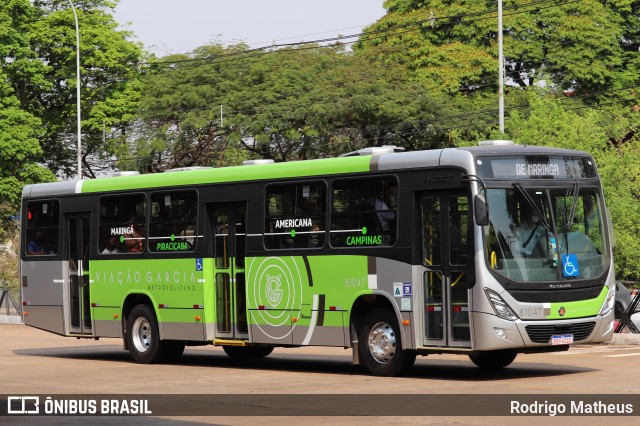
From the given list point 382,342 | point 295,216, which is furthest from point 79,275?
point 382,342

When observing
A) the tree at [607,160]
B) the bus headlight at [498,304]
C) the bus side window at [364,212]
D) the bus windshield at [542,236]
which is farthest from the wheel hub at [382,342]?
the tree at [607,160]

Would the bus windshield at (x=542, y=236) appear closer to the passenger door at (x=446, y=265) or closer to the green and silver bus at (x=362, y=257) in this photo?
the green and silver bus at (x=362, y=257)

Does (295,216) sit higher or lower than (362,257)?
higher

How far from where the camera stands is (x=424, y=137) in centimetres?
5634

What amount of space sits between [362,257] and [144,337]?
5.75 metres

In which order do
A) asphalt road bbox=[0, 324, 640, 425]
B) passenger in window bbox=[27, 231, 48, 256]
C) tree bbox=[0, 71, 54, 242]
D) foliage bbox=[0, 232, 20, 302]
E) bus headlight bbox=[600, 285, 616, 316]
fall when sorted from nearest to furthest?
asphalt road bbox=[0, 324, 640, 425] → bus headlight bbox=[600, 285, 616, 316] → passenger in window bbox=[27, 231, 48, 256] → foliage bbox=[0, 232, 20, 302] → tree bbox=[0, 71, 54, 242]

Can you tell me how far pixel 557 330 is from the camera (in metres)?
17.8

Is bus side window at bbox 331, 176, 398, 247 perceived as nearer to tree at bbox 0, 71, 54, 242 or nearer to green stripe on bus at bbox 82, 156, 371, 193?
green stripe on bus at bbox 82, 156, 371, 193

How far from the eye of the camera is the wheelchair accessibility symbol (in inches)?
709

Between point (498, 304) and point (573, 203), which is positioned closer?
point (498, 304)

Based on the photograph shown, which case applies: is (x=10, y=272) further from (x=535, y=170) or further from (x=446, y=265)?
(x=535, y=170)

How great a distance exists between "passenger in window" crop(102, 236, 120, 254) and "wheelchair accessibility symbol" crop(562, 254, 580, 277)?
28.8 feet

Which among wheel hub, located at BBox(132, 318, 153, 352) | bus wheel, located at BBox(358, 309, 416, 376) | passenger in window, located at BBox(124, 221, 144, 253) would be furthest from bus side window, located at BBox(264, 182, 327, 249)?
wheel hub, located at BBox(132, 318, 153, 352)

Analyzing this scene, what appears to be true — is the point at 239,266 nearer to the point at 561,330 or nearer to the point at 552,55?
the point at 561,330
